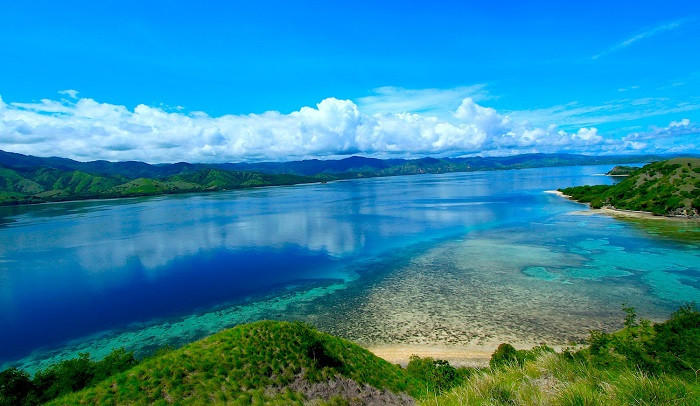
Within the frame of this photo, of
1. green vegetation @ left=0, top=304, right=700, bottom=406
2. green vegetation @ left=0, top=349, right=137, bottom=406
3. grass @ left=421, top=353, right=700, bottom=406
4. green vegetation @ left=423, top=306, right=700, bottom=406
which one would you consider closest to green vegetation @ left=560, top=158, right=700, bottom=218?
green vegetation @ left=0, top=304, right=700, bottom=406

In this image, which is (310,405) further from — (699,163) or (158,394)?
(699,163)

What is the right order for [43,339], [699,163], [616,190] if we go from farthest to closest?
[616,190]
[699,163]
[43,339]

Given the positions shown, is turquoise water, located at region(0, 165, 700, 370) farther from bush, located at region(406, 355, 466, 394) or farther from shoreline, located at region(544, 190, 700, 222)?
shoreline, located at region(544, 190, 700, 222)

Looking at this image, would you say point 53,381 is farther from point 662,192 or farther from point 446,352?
point 662,192

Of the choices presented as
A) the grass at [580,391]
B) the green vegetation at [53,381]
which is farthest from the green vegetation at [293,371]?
the grass at [580,391]

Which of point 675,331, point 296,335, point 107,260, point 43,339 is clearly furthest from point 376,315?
point 107,260

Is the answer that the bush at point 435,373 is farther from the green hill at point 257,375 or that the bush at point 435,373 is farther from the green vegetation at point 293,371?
the green hill at point 257,375

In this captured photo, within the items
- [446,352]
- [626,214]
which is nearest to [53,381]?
[446,352]
